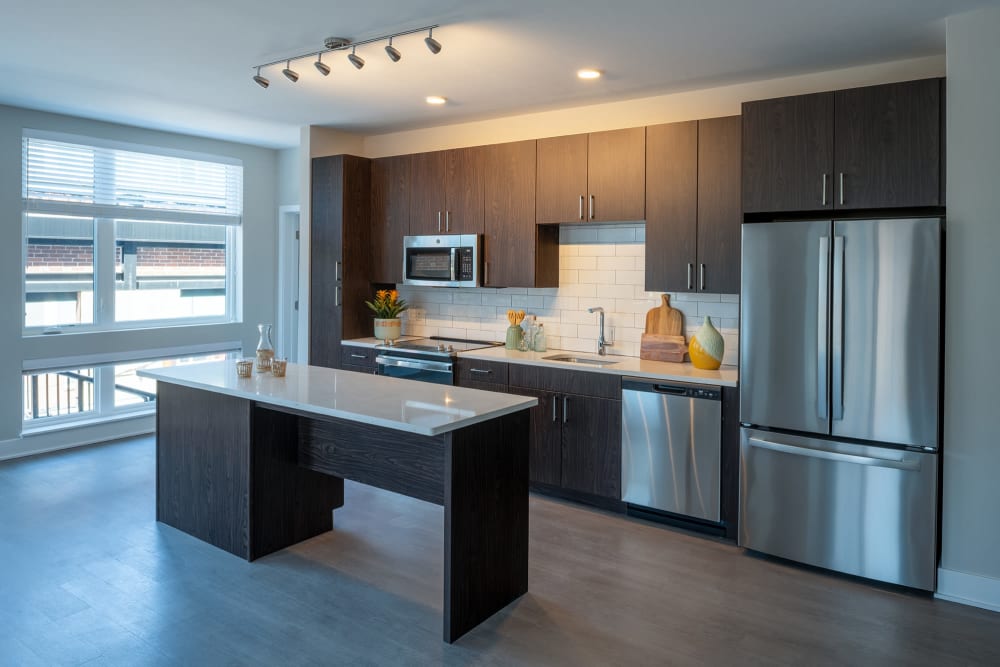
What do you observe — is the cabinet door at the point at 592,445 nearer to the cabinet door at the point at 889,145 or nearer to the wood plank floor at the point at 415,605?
the wood plank floor at the point at 415,605

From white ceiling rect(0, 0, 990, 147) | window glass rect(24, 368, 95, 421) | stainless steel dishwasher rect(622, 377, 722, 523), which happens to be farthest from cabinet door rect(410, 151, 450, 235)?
window glass rect(24, 368, 95, 421)

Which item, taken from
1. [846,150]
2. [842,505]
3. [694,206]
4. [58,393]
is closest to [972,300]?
[846,150]

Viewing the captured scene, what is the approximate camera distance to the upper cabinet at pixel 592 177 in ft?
14.1

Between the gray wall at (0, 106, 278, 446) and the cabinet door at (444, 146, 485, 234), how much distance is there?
2.56 metres

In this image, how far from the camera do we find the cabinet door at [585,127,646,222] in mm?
4289

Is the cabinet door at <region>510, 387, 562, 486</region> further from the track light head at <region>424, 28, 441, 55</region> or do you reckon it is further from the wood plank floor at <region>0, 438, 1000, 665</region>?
the track light head at <region>424, 28, 441, 55</region>

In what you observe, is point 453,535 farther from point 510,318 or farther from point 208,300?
point 208,300

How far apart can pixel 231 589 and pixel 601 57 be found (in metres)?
3.24

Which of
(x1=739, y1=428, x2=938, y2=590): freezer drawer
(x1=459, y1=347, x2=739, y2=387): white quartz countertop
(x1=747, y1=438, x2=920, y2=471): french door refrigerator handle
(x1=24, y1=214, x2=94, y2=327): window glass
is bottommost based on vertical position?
(x1=739, y1=428, x2=938, y2=590): freezer drawer

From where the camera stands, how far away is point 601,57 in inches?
145

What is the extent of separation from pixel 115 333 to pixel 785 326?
17.0 feet

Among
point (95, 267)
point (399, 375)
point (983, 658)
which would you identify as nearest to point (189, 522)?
point (399, 375)

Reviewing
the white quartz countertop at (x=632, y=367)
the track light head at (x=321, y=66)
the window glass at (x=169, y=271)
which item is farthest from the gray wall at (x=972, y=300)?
the window glass at (x=169, y=271)

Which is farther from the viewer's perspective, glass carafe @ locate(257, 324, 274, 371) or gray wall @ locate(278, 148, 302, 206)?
gray wall @ locate(278, 148, 302, 206)
